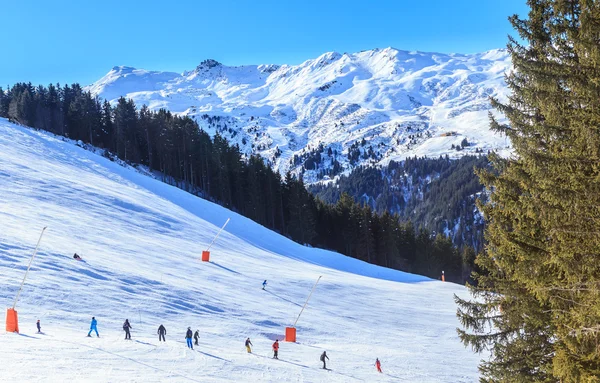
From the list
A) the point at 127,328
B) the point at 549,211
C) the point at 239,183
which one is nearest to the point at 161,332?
the point at 127,328

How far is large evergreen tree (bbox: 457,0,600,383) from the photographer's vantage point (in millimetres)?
8758

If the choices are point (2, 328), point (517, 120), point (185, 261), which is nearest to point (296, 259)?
point (185, 261)

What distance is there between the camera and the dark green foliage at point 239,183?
74.9 m

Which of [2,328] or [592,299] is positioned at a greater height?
[592,299]

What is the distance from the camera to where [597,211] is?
8.72 metres

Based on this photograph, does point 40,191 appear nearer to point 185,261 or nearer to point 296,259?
point 185,261

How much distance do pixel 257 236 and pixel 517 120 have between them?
138 feet

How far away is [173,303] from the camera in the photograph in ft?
80.8

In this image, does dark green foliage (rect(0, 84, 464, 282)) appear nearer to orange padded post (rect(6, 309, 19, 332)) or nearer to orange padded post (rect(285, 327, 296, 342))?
orange padded post (rect(285, 327, 296, 342))

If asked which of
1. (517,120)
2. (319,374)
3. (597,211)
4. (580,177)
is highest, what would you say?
(517,120)

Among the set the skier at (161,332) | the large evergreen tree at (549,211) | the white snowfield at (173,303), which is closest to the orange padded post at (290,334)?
the white snowfield at (173,303)

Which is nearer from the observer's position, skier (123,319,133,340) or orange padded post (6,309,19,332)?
orange padded post (6,309,19,332)

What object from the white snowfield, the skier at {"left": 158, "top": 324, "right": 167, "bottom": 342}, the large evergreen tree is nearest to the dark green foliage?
the white snowfield

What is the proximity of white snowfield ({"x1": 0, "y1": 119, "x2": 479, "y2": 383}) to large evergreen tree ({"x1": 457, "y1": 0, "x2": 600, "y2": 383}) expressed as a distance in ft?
30.5
